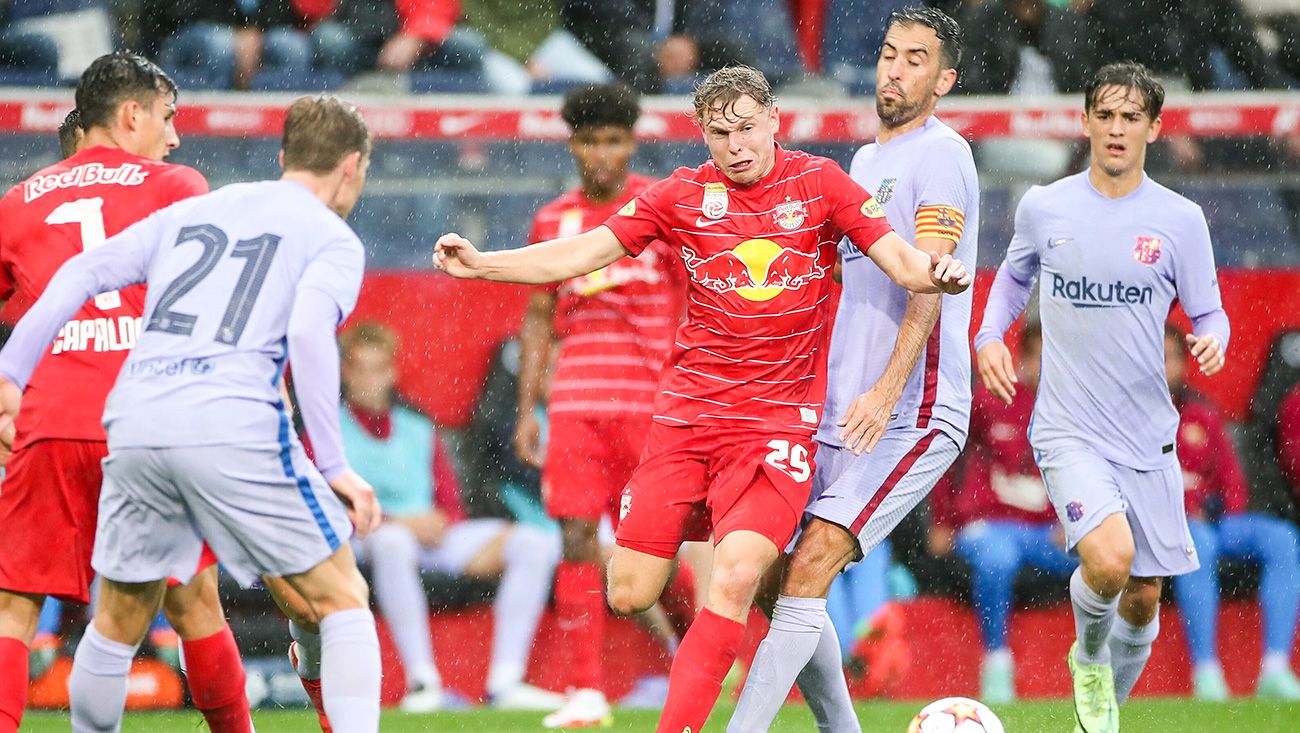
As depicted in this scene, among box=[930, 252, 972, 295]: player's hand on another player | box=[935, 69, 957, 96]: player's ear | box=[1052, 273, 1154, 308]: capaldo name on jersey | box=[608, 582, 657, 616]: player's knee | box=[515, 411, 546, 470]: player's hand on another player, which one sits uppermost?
box=[935, 69, 957, 96]: player's ear

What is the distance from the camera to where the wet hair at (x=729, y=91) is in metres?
5.21

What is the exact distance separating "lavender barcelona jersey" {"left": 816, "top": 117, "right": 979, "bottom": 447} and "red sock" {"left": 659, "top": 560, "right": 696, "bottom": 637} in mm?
2894

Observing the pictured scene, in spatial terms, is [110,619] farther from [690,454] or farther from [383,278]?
[383,278]

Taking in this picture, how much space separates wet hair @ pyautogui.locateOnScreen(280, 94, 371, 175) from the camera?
14.8ft

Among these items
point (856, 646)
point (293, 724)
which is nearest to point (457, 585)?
point (293, 724)

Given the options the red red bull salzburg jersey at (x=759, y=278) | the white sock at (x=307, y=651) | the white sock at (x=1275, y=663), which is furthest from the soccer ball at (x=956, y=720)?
the white sock at (x=1275, y=663)

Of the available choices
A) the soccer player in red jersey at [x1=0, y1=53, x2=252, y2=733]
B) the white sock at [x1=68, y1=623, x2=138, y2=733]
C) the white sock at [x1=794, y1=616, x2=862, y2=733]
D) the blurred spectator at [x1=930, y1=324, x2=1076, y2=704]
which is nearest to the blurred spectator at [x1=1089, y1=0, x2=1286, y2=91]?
the blurred spectator at [x1=930, y1=324, x2=1076, y2=704]

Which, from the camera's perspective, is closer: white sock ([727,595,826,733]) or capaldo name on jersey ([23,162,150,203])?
white sock ([727,595,826,733])

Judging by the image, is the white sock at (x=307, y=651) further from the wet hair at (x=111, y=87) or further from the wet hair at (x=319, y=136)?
the wet hair at (x=111, y=87)

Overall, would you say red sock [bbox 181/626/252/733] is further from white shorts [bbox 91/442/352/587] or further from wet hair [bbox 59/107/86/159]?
wet hair [bbox 59/107/86/159]

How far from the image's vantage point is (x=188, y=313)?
170 inches

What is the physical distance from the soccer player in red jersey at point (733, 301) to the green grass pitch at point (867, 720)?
93.9 inches

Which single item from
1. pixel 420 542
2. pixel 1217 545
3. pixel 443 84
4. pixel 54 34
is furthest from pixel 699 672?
pixel 54 34

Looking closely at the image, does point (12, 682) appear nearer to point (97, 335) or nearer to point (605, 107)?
point (97, 335)
